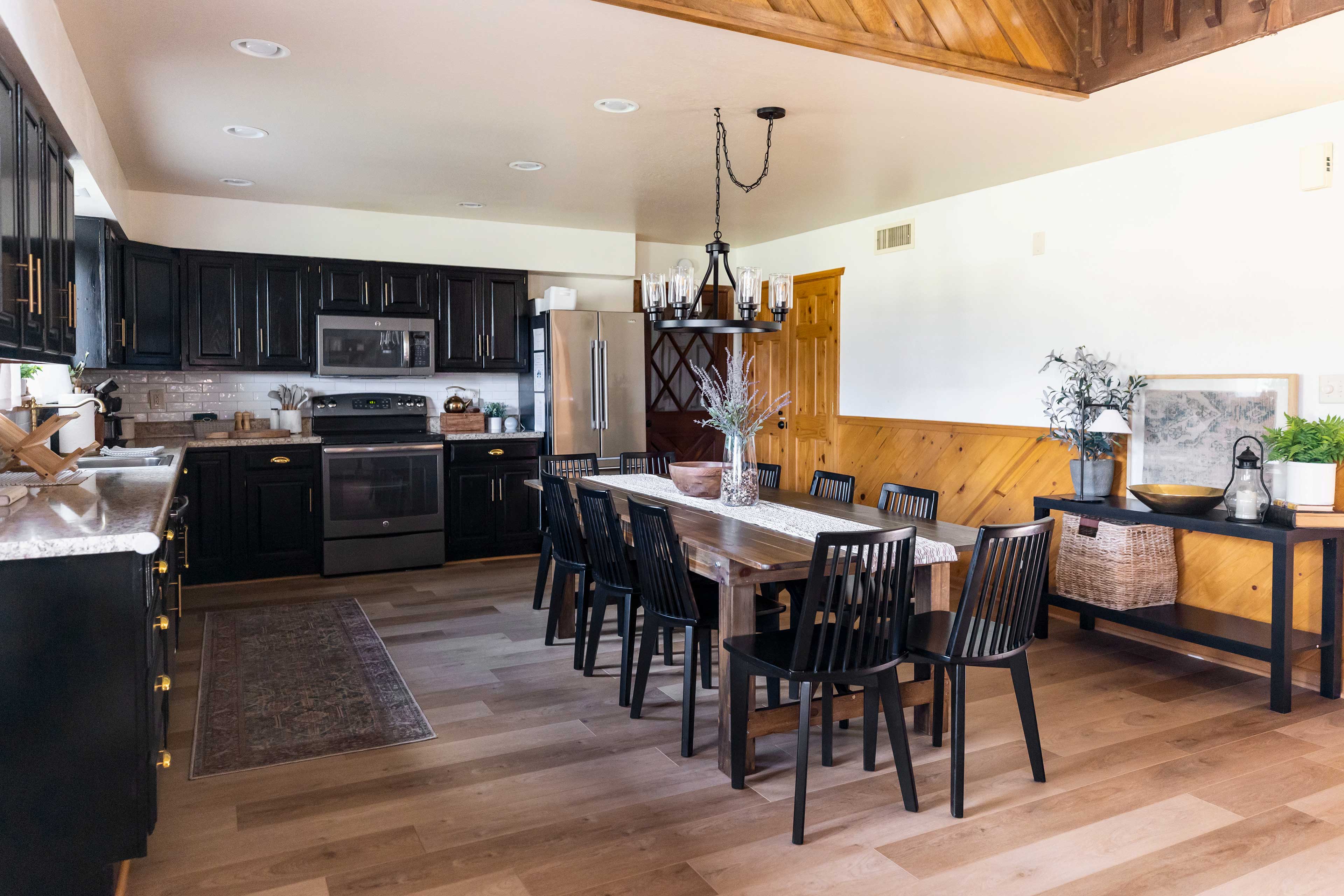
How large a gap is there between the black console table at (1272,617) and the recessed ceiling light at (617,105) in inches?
106

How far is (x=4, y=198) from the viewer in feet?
7.55

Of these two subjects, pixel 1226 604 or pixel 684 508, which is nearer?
pixel 684 508

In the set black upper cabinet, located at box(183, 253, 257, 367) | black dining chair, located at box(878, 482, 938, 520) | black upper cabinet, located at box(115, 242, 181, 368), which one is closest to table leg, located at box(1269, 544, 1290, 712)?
black dining chair, located at box(878, 482, 938, 520)

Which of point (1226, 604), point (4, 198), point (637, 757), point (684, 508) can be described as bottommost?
point (637, 757)

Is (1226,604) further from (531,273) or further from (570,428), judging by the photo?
(531,273)

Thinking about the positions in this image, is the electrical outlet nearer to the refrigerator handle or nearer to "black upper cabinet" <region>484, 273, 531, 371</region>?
the refrigerator handle

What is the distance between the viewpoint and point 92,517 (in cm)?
234

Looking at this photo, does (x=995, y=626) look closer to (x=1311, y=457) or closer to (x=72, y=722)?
(x=1311, y=457)

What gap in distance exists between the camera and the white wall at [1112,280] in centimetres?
381

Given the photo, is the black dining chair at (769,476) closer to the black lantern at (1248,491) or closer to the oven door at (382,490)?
the black lantern at (1248,491)

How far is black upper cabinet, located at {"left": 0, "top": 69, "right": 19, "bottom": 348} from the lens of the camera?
7.45 ft

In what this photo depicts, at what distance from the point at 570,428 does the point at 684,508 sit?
2834 mm

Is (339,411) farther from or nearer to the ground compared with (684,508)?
farther from the ground

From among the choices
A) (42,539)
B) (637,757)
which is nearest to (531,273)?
(637,757)
